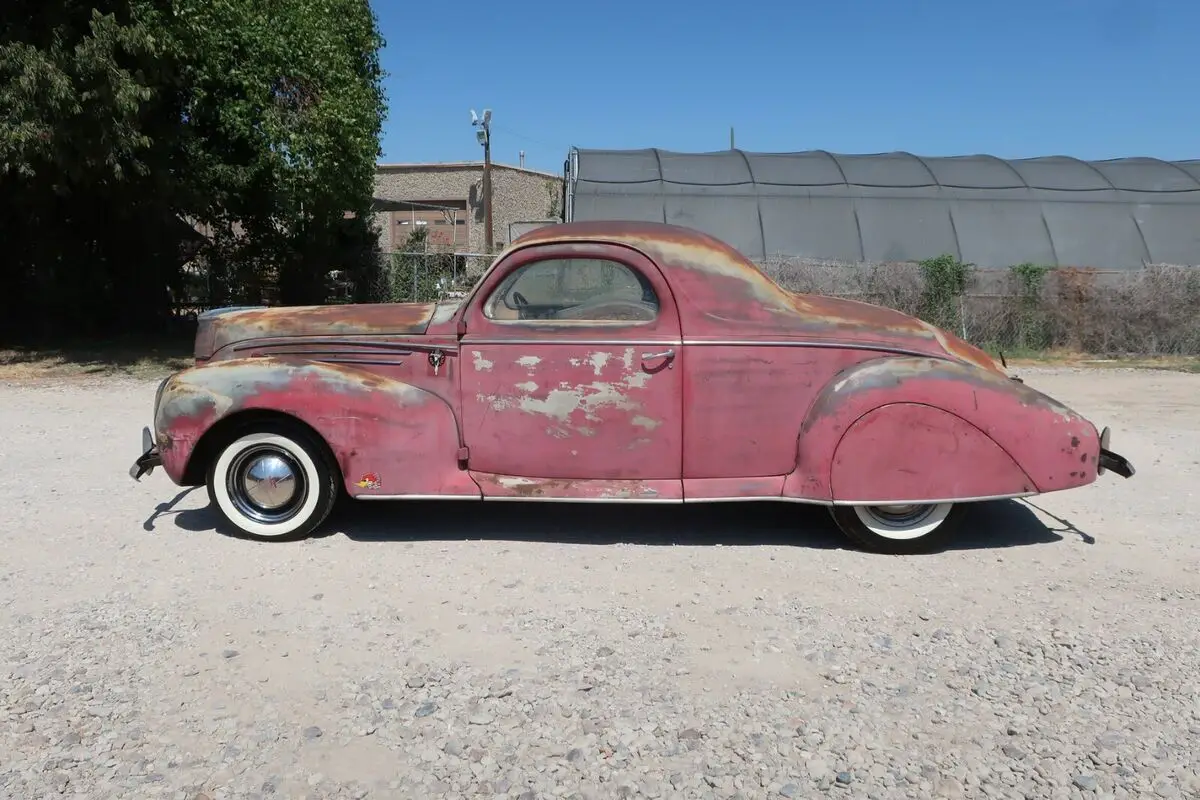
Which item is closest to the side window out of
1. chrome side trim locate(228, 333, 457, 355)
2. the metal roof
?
chrome side trim locate(228, 333, 457, 355)

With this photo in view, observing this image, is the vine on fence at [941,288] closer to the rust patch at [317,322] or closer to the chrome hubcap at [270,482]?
the rust patch at [317,322]

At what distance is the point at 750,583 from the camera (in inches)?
170

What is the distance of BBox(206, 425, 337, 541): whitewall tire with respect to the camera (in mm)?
4824

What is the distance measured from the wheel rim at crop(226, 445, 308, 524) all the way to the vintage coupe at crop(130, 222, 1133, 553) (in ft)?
0.06

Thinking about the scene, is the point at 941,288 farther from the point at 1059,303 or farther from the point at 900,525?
the point at 900,525

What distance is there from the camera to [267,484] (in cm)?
488

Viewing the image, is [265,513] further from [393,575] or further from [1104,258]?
[1104,258]

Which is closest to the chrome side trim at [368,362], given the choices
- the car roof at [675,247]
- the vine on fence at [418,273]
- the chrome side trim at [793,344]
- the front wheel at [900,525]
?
the car roof at [675,247]

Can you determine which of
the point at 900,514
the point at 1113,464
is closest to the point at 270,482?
the point at 900,514

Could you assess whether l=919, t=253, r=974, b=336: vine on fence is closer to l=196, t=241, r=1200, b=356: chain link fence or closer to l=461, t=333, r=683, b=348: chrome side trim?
l=196, t=241, r=1200, b=356: chain link fence

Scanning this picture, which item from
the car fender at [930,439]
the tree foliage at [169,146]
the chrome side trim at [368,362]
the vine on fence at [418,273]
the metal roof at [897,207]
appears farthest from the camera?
the vine on fence at [418,273]

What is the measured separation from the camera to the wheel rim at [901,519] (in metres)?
4.73

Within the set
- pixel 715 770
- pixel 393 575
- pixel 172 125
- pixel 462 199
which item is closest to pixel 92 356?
pixel 172 125

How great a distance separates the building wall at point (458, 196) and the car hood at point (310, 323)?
35449 millimetres
